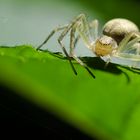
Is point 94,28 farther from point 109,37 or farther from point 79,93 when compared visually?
point 79,93

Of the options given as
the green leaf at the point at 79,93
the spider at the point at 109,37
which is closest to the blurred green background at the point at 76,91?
the green leaf at the point at 79,93

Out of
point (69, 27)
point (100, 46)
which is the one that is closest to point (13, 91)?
point (69, 27)

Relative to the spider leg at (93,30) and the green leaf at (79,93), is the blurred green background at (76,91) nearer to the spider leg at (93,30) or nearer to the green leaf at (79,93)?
the green leaf at (79,93)

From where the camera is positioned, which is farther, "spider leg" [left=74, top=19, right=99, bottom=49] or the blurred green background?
"spider leg" [left=74, top=19, right=99, bottom=49]

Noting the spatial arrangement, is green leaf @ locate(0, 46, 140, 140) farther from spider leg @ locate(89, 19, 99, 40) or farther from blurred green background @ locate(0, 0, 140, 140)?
spider leg @ locate(89, 19, 99, 40)

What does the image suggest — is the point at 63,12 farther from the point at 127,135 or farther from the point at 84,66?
the point at 127,135

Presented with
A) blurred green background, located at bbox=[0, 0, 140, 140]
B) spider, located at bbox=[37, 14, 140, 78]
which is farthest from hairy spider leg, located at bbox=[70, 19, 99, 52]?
blurred green background, located at bbox=[0, 0, 140, 140]

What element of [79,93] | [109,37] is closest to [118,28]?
[109,37]
